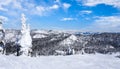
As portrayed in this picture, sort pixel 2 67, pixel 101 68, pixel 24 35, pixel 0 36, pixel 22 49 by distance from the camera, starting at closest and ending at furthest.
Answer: pixel 2 67 < pixel 101 68 < pixel 0 36 < pixel 22 49 < pixel 24 35

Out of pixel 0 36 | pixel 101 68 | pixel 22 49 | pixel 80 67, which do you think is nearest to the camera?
pixel 101 68

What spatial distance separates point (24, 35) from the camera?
95.6ft

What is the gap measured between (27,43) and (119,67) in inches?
723

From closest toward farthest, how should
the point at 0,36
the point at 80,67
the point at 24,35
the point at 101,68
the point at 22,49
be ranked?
1. the point at 101,68
2. the point at 80,67
3. the point at 0,36
4. the point at 22,49
5. the point at 24,35

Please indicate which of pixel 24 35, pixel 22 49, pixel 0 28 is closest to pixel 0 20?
pixel 0 28

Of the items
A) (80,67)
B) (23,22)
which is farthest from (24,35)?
(80,67)

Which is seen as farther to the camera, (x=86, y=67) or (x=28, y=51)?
(x=28, y=51)

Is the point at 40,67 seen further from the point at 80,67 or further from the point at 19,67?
the point at 80,67

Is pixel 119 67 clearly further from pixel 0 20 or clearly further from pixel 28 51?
pixel 28 51

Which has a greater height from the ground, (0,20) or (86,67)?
(0,20)

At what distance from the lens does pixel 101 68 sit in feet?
29.7

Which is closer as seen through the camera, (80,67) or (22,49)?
(80,67)

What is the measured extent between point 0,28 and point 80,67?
1233 cm

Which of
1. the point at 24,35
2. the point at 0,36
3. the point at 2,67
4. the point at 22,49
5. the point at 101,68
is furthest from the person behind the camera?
the point at 24,35
